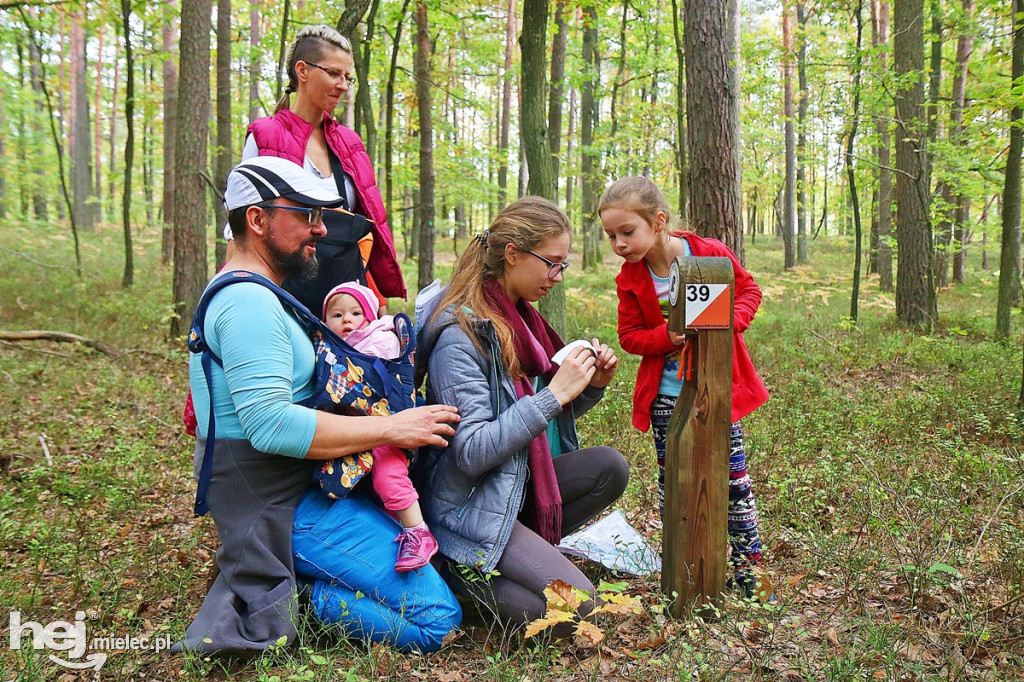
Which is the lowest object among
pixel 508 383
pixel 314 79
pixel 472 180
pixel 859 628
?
pixel 859 628

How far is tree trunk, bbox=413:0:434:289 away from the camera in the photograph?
362 inches

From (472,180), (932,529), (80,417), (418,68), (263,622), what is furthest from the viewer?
(472,180)

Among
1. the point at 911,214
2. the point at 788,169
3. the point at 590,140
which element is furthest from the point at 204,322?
the point at 788,169

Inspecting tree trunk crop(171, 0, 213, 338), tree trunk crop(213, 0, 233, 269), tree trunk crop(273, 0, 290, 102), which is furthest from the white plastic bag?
tree trunk crop(213, 0, 233, 269)

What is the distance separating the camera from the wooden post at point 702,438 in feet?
8.75

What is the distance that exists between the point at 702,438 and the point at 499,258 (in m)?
1.18

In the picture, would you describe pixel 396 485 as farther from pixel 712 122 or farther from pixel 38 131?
pixel 38 131

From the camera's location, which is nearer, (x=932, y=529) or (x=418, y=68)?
(x=932, y=529)

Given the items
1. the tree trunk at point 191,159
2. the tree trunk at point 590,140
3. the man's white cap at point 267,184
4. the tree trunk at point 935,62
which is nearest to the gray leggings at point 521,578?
the man's white cap at point 267,184

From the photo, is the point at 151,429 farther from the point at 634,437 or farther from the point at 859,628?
the point at 859,628

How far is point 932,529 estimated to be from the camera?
10.5ft

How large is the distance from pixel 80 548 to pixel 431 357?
2.18 metres

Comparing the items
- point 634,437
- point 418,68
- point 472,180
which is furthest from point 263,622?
point 472,180

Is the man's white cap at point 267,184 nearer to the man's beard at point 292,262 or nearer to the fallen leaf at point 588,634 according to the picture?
the man's beard at point 292,262
